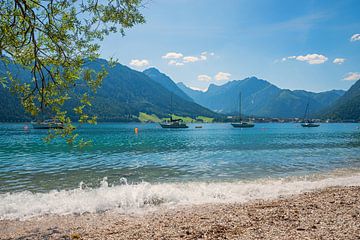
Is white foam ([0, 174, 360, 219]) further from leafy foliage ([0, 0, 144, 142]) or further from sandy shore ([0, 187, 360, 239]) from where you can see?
leafy foliage ([0, 0, 144, 142])

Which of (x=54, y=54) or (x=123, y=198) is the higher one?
(x=54, y=54)

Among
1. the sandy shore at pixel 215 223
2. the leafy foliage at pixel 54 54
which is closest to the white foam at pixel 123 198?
the sandy shore at pixel 215 223

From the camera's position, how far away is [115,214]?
15859 millimetres

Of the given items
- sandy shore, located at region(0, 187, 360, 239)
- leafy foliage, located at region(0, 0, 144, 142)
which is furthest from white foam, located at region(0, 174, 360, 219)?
leafy foliage, located at region(0, 0, 144, 142)

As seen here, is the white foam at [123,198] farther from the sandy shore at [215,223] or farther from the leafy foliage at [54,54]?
the leafy foliage at [54,54]

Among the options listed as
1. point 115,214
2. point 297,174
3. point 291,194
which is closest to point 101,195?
point 115,214

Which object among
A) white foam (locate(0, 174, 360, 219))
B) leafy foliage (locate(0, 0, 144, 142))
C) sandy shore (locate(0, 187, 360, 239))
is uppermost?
leafy foliage (locate(0, 0, 144, 142))

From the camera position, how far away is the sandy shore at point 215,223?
10.1 metres

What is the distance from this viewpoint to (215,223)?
11.8m

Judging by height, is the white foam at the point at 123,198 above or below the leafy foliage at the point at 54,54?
below

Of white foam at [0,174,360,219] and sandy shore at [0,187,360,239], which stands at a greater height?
sandy shore at [0,187,360,239]

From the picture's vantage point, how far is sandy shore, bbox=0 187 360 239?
1005 cm

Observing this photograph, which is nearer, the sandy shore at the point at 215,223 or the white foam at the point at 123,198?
the sandy shore at the point at 215,223

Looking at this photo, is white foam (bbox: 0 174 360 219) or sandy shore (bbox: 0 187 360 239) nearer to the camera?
sandy shore (bbox: 0 187 360 239)
